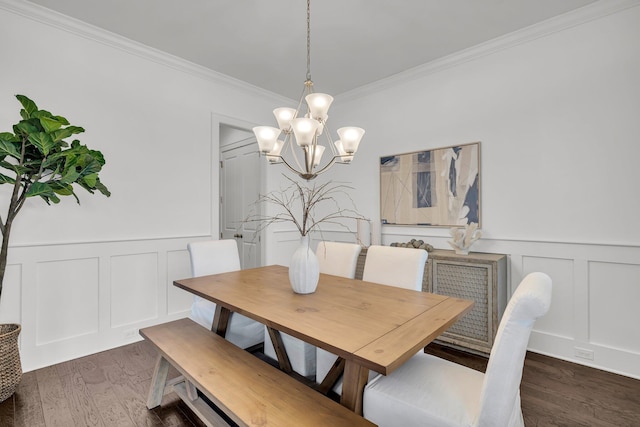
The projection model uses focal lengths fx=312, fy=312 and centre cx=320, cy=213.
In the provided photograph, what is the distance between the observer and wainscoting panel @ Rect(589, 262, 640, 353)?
232 centimetres

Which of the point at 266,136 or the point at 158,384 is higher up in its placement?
the point at 266,136

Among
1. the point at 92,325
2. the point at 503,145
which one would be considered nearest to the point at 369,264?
the point at 503,145

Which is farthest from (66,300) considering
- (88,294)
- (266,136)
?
(266,136)

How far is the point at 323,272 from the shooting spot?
2.64 meters

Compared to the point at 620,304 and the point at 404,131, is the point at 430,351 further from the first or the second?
the point at 404,131

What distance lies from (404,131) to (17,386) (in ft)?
13.2

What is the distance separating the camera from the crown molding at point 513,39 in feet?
7.89

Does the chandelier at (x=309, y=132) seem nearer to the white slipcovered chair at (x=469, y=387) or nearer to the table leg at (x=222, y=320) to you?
the table leg at (x=222, y=320)

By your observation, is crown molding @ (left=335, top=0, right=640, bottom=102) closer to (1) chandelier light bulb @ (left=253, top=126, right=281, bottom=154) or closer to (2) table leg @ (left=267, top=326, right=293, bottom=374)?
(1) chandelier light bulb @ (left=253, top=126, right=281, bottom=154)

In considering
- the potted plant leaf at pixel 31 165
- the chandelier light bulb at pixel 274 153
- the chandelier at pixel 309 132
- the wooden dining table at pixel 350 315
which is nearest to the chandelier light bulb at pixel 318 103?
the chandelier at pixel 309 132

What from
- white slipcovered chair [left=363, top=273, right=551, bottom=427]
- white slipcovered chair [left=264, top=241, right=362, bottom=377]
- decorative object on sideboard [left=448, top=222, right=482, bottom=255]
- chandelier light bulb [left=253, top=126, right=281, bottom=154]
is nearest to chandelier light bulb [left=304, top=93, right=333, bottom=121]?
chandelier light bulb [left=253, top=126, right=281, bottom=154]

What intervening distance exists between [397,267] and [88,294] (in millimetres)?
2625

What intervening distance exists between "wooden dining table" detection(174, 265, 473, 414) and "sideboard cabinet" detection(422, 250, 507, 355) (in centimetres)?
109

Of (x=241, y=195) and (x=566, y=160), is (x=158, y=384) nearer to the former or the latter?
(x=241, y=195)
